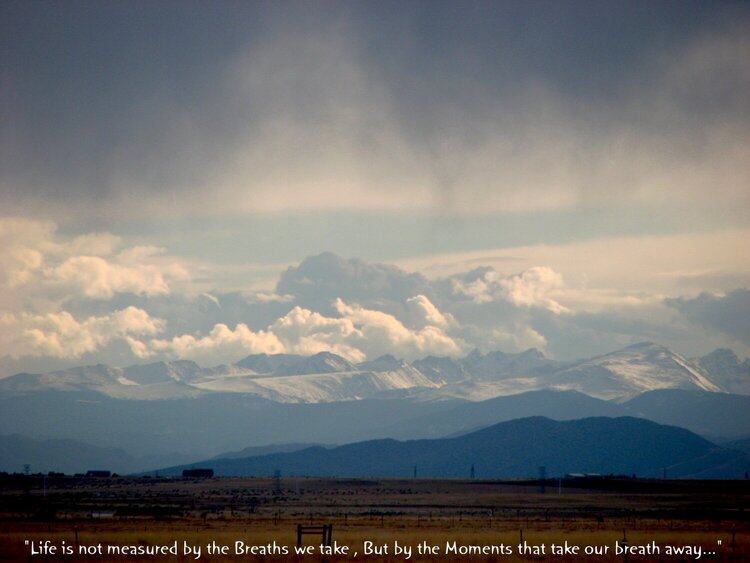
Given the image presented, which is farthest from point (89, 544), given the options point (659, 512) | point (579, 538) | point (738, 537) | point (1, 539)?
point (659, 512)

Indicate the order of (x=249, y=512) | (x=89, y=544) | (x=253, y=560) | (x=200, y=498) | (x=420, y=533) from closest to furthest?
(x=253, y=560) → (x=89, y=544) → (x=420, y=533) → (x=249, y=512) → (x=200, y=498)

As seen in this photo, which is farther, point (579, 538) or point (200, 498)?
point (200, 498)

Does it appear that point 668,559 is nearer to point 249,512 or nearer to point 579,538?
point 579,538

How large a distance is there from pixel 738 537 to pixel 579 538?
12.8 meters

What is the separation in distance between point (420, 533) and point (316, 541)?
10.4 meters

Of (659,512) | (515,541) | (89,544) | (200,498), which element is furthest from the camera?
(200,498)

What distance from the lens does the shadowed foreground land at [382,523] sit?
8338cm

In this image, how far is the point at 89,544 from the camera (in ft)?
282

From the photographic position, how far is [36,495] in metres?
177

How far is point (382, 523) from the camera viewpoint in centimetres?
11400

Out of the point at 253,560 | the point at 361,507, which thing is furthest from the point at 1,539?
the point at 361,507

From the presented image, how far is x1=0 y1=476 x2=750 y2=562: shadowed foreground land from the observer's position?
8338cm

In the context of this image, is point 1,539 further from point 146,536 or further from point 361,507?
point 361,507

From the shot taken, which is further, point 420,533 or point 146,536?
point 420,533
